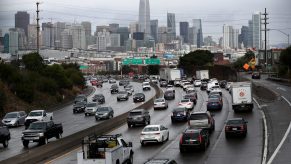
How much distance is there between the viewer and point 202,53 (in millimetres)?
185000

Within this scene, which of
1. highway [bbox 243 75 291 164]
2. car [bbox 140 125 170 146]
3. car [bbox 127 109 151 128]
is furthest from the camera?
car [bbox 127 109 151 128]

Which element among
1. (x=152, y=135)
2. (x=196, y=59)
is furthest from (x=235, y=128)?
(x=196, y=59)

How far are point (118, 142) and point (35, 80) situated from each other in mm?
67878

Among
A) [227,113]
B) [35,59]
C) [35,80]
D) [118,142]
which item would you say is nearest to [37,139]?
[118,142]

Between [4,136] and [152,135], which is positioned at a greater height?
[152,135]

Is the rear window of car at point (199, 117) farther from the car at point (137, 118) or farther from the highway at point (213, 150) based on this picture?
the car at point (137, 118)

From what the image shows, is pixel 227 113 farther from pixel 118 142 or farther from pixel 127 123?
pixel 118 142

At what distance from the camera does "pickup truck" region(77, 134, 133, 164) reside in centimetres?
1981

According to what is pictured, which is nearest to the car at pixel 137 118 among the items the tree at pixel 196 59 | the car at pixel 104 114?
the car at pixel 104 114

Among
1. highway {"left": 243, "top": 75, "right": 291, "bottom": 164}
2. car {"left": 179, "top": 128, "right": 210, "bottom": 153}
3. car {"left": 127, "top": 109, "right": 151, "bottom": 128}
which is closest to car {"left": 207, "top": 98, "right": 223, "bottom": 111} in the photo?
highway {"left": 243, "top": 75, "right": 291, "bottom": 164}

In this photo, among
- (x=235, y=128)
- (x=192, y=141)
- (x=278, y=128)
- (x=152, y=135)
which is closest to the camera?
(x=192, y=141)

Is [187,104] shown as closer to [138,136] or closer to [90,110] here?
[90,110]

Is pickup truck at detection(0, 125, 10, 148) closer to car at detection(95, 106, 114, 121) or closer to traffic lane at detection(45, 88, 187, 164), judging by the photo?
traffic lane at detection(45, 88, 187, 164)

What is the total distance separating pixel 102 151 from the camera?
2033 cm
